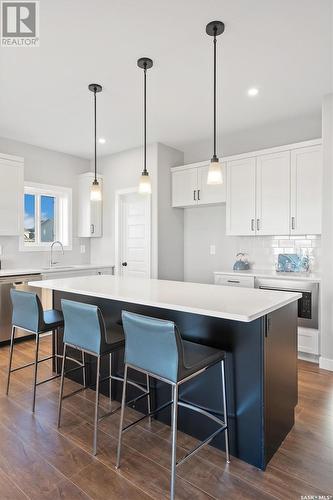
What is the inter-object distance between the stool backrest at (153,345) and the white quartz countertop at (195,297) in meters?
0.22

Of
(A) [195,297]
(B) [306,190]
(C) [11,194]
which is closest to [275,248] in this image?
(B) [306,190]

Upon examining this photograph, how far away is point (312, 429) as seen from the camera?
225 cm

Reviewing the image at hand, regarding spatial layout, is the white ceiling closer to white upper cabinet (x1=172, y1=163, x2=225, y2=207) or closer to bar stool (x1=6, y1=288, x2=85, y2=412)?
white upper cabinet (x1=172, y1=163, x2=225, y2=207)

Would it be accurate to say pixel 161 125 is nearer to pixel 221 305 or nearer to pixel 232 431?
pixel 221 305

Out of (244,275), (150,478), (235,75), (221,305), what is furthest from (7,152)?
(150,478)

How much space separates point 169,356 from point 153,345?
0.39ft

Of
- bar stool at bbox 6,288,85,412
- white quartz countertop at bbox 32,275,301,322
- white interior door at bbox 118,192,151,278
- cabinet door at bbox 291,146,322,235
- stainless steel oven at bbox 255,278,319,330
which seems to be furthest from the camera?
white interior door at bbox 118,192,151,278

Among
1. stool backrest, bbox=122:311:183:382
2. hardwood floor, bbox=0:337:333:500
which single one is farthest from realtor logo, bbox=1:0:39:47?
hardwood floor, bbox=0:337:333:500

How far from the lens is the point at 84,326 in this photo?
6.97 ft

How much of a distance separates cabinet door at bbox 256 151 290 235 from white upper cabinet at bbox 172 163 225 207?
1.87ft

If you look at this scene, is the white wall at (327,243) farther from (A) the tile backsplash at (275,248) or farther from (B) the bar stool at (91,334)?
(B) the bar stool at (91,334)

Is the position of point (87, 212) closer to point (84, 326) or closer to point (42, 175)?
point (42, 175)

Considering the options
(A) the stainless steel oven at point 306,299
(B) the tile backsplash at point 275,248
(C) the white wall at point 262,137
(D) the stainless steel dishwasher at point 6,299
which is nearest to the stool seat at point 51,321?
(D) the stainless steel dishwasher at point 6,299

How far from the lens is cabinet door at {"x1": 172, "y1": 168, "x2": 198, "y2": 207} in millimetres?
4715
